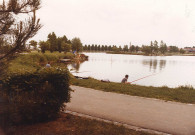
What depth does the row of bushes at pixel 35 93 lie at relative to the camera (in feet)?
14.4

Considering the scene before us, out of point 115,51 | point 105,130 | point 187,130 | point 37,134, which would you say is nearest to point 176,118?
point 187,130

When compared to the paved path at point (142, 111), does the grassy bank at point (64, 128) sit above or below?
above

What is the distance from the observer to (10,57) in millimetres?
3924

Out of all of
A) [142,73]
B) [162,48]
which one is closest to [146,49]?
[162,48]

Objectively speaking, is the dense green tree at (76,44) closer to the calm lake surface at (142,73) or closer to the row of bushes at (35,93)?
the calm lake surface at (142,73)

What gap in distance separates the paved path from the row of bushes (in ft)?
5.10

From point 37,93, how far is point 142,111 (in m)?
4.02

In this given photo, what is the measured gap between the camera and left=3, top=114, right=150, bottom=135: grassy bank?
4172mm

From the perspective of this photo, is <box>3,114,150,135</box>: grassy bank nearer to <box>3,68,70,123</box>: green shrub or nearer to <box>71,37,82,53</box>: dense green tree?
<box>3,68,70,123</box>: green shrub

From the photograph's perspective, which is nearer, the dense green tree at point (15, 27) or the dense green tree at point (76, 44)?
the dense green tree at point (15, 27)

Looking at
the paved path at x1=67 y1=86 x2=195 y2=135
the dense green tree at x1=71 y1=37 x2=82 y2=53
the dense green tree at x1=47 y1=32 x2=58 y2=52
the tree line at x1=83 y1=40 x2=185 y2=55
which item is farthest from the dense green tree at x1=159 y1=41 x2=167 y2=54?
the paved path at x1=67 y1=86 x2=195 y2=135

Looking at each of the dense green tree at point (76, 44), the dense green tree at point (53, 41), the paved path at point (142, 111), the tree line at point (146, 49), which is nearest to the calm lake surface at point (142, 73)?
the paved path at point (142, 111)

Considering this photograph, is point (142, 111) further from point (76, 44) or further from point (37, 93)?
point (76, 44)

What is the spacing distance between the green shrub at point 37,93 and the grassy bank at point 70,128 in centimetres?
27
